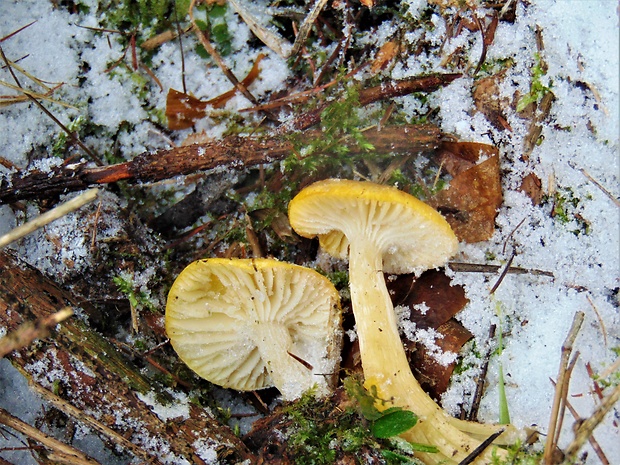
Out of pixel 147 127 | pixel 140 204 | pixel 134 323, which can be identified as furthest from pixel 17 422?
pixel 147 127

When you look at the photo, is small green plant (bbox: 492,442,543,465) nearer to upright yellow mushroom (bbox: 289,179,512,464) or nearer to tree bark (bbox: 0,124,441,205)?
upright yellow mushroom (bbox: 289,179,512,464)

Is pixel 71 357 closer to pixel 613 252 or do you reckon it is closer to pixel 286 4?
pixel 286 4

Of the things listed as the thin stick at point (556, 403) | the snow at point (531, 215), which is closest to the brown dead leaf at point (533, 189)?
the snow at point (531, 215)

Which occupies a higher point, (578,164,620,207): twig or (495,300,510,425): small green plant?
(578,164,620,207): twig

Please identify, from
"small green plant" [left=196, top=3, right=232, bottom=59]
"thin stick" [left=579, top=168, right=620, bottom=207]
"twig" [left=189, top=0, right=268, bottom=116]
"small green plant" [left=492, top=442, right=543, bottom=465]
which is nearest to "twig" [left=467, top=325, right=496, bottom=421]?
"small green plant" [left=492, top=442, right=543, bottom=465]

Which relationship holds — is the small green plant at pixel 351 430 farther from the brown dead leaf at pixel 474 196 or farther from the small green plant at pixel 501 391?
the brown dead leaf at pixel 474 196

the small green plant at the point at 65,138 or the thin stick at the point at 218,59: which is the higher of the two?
the thin stick at the point at 218,59
